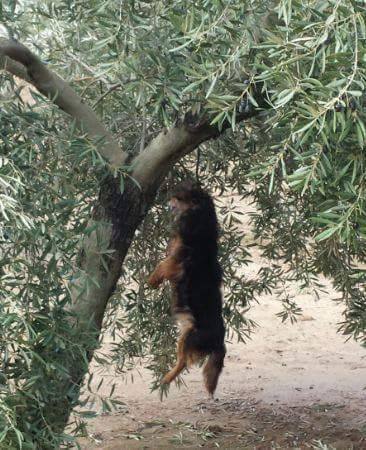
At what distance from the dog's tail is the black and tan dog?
34mm

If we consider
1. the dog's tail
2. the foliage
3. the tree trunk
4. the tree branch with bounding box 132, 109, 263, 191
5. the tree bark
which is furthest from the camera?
the dog's tail

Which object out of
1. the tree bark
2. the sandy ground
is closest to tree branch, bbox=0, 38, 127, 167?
the tree bark

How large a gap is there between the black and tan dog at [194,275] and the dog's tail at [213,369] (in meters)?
0.03

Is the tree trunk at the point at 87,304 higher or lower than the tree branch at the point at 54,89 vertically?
lower

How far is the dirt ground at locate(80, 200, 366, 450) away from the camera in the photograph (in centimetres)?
644

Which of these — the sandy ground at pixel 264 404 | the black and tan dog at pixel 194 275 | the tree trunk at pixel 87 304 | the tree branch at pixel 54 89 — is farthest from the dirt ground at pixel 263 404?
the tree branch at pixel 54 89

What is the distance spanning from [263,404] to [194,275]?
335 cm

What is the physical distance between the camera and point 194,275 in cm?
466

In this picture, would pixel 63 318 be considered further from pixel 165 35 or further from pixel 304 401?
pixel 304 401

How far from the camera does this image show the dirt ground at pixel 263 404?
6.44 metres

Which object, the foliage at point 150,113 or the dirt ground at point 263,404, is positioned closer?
the foliage at point 150,113

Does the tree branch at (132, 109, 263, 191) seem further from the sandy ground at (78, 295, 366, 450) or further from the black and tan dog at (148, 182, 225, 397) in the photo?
the sandy ground at (78, 295, 366, 450)

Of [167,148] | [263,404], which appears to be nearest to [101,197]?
[167,148]

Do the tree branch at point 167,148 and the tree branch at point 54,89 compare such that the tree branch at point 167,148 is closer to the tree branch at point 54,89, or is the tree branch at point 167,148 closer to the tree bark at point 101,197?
the tree bark at point 101,197
